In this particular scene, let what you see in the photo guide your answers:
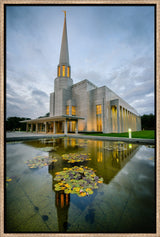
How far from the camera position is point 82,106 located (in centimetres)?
2744

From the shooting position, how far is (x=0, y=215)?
108 cm

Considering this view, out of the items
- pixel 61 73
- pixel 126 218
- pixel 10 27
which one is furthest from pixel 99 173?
pixel 61 73

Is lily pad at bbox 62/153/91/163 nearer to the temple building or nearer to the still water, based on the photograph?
the still water

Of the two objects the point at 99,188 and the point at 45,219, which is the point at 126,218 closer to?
the point at 99,188

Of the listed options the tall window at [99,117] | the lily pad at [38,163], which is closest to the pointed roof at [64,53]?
the tall window at [99,117]

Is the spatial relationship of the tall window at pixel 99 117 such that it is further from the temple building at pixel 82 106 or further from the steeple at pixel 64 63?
the steeple at pixel 64 63

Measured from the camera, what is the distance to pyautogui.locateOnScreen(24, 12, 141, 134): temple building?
80.0 ft

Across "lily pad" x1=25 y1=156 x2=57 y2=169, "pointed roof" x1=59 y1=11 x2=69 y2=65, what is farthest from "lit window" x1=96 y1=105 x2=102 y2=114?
"lily pad" x1=25 y1=156 x2=57 y2=169

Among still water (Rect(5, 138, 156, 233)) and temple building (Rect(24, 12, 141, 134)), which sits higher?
temple building (Rect(24, 12, 141, 134))

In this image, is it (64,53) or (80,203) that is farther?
(64,53)

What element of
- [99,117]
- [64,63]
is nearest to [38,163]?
[99,117]

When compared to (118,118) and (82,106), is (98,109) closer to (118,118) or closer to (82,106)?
(82,106)

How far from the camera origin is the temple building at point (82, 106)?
2438 centimetres

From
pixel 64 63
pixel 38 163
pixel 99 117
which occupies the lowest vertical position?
pixel 38 163
